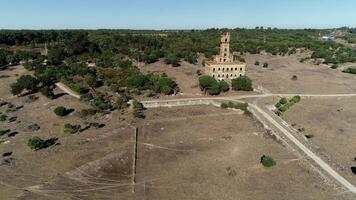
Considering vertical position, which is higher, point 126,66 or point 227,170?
point 126,66

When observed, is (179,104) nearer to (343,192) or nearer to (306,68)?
(343,192)

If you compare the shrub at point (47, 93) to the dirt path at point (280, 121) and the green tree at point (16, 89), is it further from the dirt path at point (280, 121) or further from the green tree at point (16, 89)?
the dirt path at point (280, 121)

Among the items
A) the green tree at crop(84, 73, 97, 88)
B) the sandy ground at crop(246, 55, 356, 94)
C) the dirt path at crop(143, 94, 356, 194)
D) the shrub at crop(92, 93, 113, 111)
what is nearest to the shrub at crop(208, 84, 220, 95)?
the dirt path at crop(143, 94, 356, 194)

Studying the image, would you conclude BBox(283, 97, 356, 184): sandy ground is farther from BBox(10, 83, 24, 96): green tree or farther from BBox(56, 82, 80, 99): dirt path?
BBox(10, 83, 24, 96): green tree

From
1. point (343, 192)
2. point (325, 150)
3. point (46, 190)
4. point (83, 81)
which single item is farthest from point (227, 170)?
point (83, 81)

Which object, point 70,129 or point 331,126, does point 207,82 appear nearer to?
point 331,126

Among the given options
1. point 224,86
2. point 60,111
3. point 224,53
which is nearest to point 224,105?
point 224,86

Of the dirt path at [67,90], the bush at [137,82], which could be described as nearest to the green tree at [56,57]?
the dirt path at [67,90]
